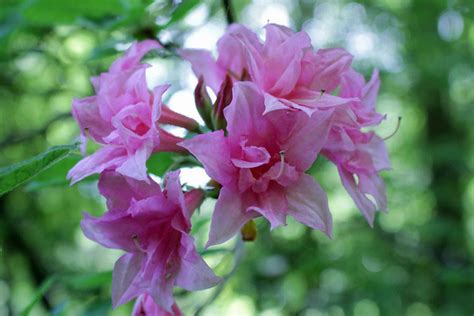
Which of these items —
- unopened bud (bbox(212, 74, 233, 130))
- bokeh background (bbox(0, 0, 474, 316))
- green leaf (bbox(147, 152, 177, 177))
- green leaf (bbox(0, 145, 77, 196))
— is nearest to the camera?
green leaf (bbox(0, 145, 77, 196))

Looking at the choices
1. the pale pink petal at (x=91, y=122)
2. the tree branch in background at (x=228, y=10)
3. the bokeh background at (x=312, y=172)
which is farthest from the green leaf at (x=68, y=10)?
the pale pink petal at (x=91, y=122)

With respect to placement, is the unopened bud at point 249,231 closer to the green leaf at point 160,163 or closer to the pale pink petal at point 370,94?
the green leaf at point 160,163

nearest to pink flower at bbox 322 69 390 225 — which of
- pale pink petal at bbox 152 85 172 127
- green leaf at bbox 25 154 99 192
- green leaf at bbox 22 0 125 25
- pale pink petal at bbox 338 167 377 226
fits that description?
pale pink petal at bbox 338 167 377 226

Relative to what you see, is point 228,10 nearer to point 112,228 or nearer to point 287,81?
point 287,81

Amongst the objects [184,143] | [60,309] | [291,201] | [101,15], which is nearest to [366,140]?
[291,201]

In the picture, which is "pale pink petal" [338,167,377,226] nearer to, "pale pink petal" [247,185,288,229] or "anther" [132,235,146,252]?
"pale pink petal" [247,185,288,229]

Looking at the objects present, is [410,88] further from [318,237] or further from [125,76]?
[125,76]
